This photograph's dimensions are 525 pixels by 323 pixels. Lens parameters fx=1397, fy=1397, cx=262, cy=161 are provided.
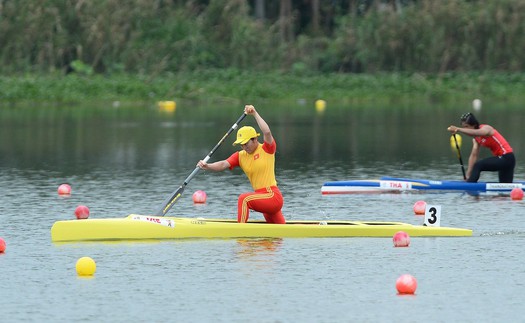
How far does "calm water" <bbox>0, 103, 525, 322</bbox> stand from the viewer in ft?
54.6

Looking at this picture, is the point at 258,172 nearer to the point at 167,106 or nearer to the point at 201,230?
the point at 201,230

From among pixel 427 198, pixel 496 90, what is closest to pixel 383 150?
pixel 427 198

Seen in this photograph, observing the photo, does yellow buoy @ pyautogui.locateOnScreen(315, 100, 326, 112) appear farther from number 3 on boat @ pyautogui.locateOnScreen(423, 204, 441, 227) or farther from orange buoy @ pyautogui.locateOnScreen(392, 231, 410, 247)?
orange buoy @ pyautogui.locateOnScreen(392, 231, 410, 247)

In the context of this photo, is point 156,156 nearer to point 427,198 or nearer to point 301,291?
point 427,198

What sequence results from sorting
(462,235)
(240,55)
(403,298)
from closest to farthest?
(403,298) → (462,235) → (240,55)

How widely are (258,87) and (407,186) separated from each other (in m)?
34.9

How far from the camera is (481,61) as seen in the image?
2667 inches

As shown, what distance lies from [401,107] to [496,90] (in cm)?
669

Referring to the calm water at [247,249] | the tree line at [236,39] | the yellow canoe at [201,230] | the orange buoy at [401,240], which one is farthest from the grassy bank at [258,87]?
the orange buoy at [401,240]

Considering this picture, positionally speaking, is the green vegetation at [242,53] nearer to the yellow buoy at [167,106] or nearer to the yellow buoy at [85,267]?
the yellow buoy at [167,106]

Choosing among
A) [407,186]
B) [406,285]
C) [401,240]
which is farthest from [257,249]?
[407,186]

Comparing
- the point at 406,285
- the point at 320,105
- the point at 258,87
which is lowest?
the point at 320,105

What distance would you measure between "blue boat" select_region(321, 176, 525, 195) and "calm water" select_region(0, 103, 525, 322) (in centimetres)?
42

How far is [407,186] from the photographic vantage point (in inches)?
1145
